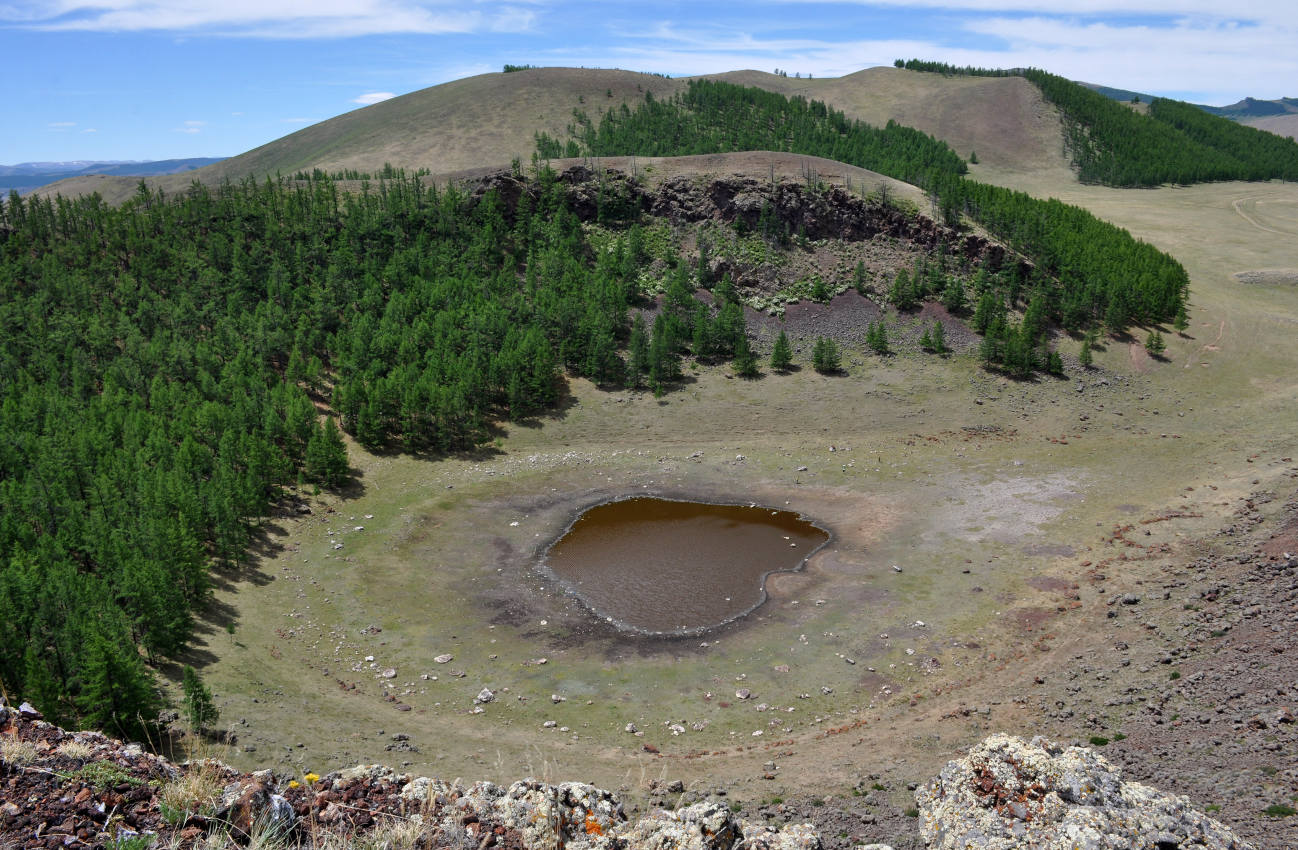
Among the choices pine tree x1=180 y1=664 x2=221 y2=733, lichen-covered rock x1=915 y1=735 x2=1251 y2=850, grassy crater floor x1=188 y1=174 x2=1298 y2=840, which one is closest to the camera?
lichen-covered rock x1=915 y1=735 x2=1251 y2=850

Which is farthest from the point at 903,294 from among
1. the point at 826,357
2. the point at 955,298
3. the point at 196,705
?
the point at 196,705

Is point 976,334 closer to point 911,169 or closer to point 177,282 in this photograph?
point 911,169

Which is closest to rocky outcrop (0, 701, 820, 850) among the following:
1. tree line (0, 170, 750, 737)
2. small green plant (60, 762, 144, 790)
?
small green plant (60, 762, 144, 790)

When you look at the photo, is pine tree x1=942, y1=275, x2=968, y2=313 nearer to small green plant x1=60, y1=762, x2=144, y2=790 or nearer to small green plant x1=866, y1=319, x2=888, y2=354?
small green plant x1=866, y1=319, x2=888, y2=354

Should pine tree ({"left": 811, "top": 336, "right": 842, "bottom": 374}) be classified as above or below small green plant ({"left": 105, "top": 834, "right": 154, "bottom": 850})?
below

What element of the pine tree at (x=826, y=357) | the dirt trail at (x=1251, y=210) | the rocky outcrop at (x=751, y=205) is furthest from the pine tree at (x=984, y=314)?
the dirt trail at (x=1251, y=210)

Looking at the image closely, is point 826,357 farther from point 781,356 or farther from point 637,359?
point 637,359
